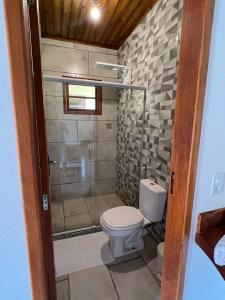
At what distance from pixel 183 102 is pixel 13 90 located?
695 mm

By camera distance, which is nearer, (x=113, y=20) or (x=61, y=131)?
(x=113, y=20)

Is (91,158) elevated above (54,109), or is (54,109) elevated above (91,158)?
(54,109)

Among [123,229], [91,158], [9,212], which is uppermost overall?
[9,212]

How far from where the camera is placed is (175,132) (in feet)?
2.79

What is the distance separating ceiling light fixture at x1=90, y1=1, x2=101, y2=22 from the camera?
5.85 feet

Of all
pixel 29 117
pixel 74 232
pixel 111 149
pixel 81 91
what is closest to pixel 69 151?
pixel 111 149

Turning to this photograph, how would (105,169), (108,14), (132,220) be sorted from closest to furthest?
(132,220)
(108,14)
(105,169)

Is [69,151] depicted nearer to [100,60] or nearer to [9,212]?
[100,60]

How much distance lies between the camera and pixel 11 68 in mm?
483

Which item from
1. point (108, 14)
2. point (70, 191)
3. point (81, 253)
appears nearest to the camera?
point (81, 253)

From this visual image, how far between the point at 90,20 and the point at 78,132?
1511 mm

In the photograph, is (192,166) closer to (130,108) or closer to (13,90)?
(13,90)

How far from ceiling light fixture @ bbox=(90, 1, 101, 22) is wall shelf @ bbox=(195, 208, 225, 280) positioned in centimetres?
218

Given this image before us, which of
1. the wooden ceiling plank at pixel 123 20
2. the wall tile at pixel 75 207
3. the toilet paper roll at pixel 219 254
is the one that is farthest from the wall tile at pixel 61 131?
the toilet paper roll at pixel 219 254
